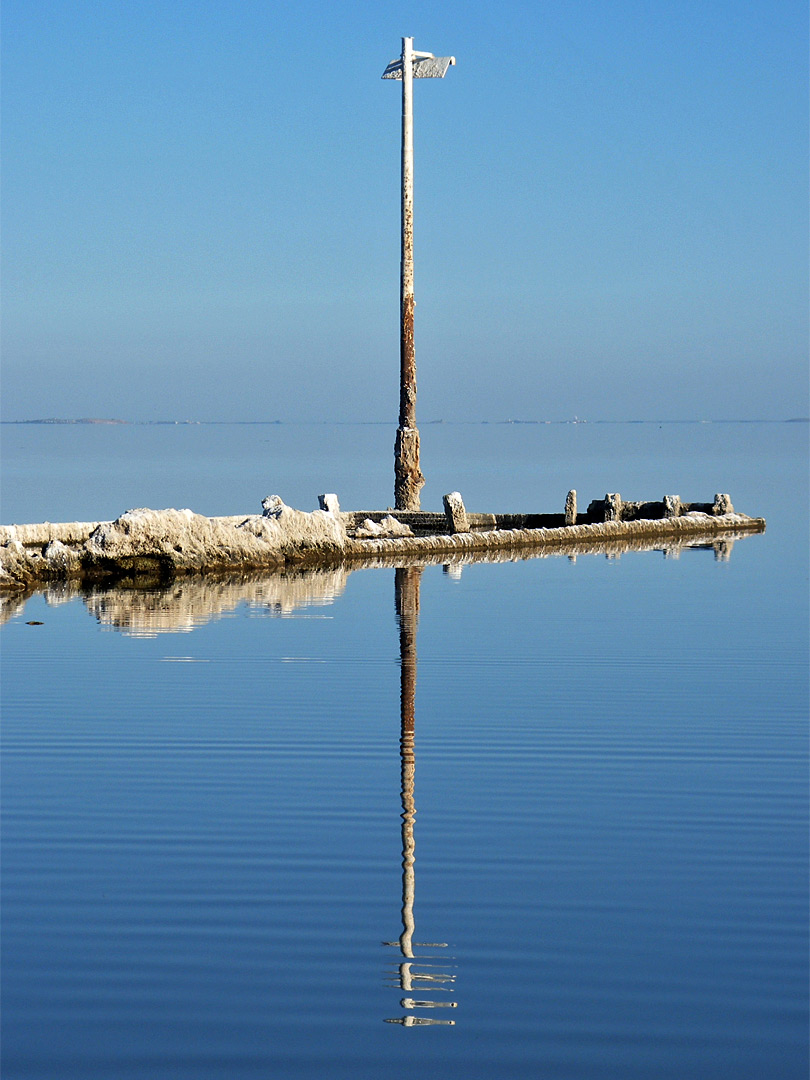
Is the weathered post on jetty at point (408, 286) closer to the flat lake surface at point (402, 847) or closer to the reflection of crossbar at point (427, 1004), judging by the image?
the flat lake surface at point (402, 847)

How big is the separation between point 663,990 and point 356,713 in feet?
13.9

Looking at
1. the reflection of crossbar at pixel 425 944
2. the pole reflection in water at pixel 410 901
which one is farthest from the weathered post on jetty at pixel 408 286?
the reflection of crossbar at pixel 425 944

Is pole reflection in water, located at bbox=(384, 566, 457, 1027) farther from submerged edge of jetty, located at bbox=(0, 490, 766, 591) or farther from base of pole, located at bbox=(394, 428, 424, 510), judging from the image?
base of pole, located at bbox=(394, 428, 424, 510)

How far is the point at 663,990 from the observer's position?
4613mm

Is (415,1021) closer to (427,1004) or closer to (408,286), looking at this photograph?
(427,1004)

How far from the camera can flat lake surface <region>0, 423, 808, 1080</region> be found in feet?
14.3

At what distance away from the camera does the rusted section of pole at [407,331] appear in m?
22.5

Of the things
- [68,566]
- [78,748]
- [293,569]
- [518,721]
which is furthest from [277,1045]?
[293,569]

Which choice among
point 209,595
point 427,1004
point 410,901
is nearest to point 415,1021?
point 427,1004

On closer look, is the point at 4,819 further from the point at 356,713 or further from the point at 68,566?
the point at 68,566

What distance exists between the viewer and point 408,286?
22.7 meters

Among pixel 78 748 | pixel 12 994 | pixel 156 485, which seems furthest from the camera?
pixel 156 485

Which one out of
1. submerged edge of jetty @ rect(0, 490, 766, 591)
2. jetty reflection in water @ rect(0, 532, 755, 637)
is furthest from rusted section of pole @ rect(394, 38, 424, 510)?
jetty reflection in water @ rect(0, 532, 755, 637)

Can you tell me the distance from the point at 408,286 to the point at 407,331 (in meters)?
0.66
